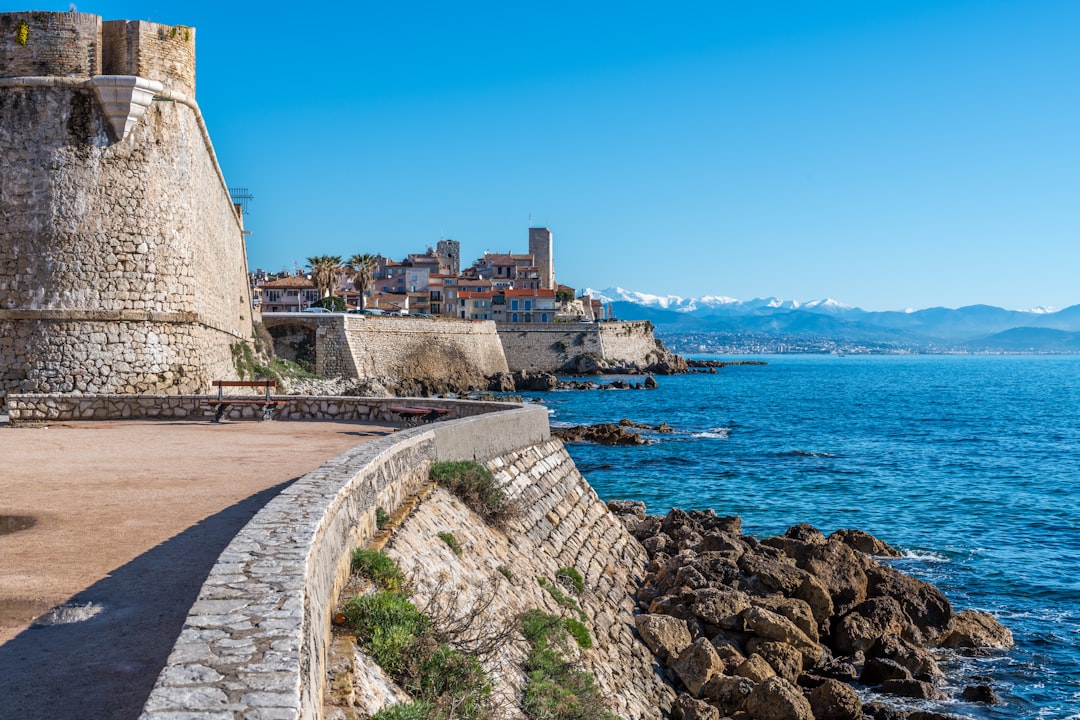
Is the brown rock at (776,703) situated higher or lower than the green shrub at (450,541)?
lower

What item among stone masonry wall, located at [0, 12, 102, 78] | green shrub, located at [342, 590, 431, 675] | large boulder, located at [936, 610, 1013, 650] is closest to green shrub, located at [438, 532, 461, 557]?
green shrub, located at [342, 590, 431, 675]

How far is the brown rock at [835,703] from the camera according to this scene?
12148mm

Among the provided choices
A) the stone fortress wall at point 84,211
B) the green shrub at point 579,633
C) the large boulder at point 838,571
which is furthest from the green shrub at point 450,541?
the stone fortress wall at point 84,211

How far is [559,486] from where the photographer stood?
16750 mm

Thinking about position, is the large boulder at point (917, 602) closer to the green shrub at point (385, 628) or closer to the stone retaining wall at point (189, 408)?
the stone retaining wall at point (189, 408)

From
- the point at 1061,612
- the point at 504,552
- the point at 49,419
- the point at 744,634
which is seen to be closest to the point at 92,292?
the point at 49,419

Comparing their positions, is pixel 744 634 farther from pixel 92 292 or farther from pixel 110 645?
pixel 92 292

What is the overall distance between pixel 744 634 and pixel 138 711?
418 inches

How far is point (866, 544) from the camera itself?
21.9 m

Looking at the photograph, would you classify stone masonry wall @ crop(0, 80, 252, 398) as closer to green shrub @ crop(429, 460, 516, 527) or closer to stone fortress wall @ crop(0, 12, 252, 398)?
stone fortress wall @ crop(0, 12, 252, 398)

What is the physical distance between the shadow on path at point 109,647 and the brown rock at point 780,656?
27.5 ft

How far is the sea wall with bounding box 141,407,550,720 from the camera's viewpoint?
13.1 ft

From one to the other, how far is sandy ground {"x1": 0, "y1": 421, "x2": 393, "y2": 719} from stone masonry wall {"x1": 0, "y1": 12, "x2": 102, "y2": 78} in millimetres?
9267

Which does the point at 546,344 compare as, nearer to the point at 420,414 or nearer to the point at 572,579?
the point at 420,414
